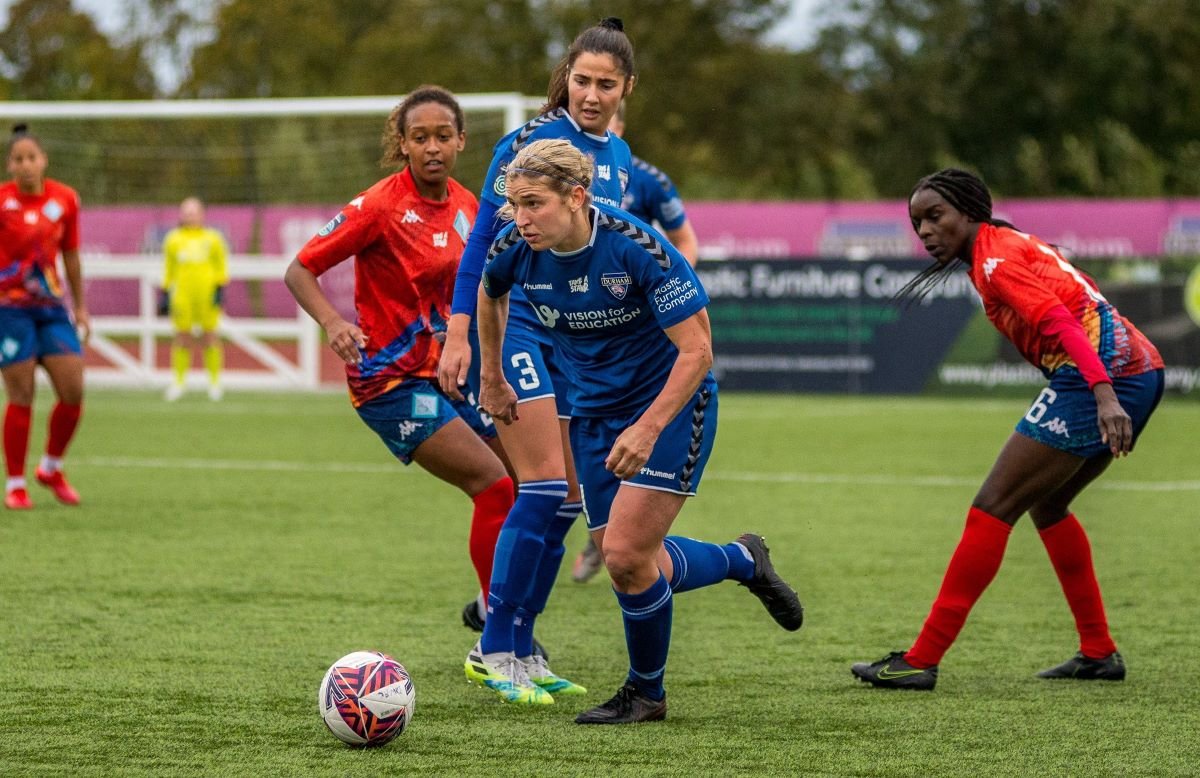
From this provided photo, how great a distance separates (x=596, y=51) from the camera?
19.1 feet

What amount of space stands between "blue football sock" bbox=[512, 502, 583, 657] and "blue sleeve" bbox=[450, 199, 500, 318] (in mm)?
786

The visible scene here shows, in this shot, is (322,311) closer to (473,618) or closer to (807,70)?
(473,618)

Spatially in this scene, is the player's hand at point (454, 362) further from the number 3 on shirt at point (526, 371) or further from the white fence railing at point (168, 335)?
the white fence railing at point (168, 335)

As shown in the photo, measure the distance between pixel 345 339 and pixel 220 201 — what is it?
1823cm

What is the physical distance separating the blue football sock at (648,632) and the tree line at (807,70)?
4023 cm

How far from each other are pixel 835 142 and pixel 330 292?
95.4 ft

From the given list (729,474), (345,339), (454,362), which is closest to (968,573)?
(454,362)

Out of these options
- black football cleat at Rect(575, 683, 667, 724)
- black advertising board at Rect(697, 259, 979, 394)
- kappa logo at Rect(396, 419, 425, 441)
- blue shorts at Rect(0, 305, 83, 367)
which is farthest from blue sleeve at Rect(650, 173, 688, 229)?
black advertising board at Rect(697, 259, 979, 394)

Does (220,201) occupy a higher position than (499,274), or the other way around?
(499,274)

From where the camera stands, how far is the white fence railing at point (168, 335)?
21.7 meters

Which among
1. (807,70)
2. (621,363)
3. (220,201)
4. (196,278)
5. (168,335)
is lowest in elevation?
(168,335)

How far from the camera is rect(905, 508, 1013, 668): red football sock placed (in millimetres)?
5926

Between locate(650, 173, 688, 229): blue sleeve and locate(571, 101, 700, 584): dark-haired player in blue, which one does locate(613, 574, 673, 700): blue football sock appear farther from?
locate(650, 173, 688, 229): blue sleeve

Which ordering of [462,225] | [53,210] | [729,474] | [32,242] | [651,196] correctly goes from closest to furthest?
[462,225] → [651,196] → [32,242] → [53,210] → [729,474]
